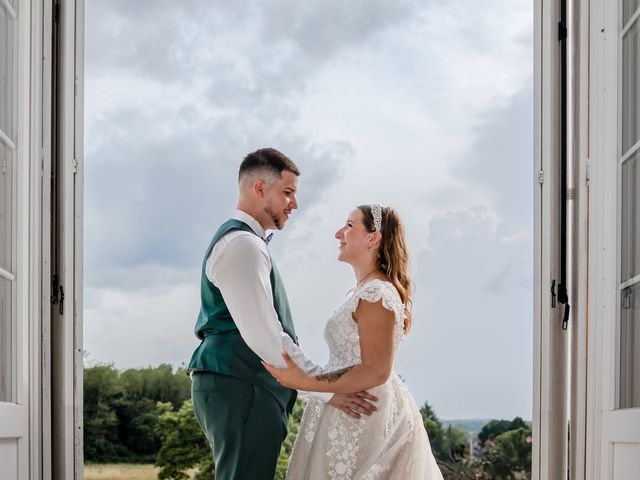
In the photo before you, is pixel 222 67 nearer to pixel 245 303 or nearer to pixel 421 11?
pixel 421 11

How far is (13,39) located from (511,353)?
6.27m

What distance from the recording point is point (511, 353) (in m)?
8.45

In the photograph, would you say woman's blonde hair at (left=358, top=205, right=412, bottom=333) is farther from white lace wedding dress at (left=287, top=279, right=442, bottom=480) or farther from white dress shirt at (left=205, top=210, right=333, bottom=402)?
white dress shirt at (left=205, top=210, right=333, bottom=402)

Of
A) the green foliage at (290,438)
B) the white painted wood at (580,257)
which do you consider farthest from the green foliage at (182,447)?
the white painted wood at (580,257)

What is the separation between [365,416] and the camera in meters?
3.25

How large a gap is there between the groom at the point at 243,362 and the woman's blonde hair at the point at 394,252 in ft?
1.41

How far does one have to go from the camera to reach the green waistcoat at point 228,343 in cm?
313

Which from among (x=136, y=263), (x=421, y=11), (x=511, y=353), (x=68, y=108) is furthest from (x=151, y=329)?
(x=68, y=108)

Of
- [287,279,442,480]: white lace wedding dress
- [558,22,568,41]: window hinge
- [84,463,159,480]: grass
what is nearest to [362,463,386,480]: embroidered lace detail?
[287,279,442,480]: white lace wedding dress

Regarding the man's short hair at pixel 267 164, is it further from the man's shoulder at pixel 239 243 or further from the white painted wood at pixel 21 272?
the white painted wood at pixel 21 272

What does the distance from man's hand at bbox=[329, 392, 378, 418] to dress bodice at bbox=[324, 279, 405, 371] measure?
10cm

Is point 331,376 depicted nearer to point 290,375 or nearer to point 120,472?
point 290,375

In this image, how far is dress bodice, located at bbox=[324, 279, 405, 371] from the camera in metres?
3.26

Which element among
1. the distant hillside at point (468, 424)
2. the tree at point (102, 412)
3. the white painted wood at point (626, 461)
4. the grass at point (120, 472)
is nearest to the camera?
the white painted wood at point (626, 461)
